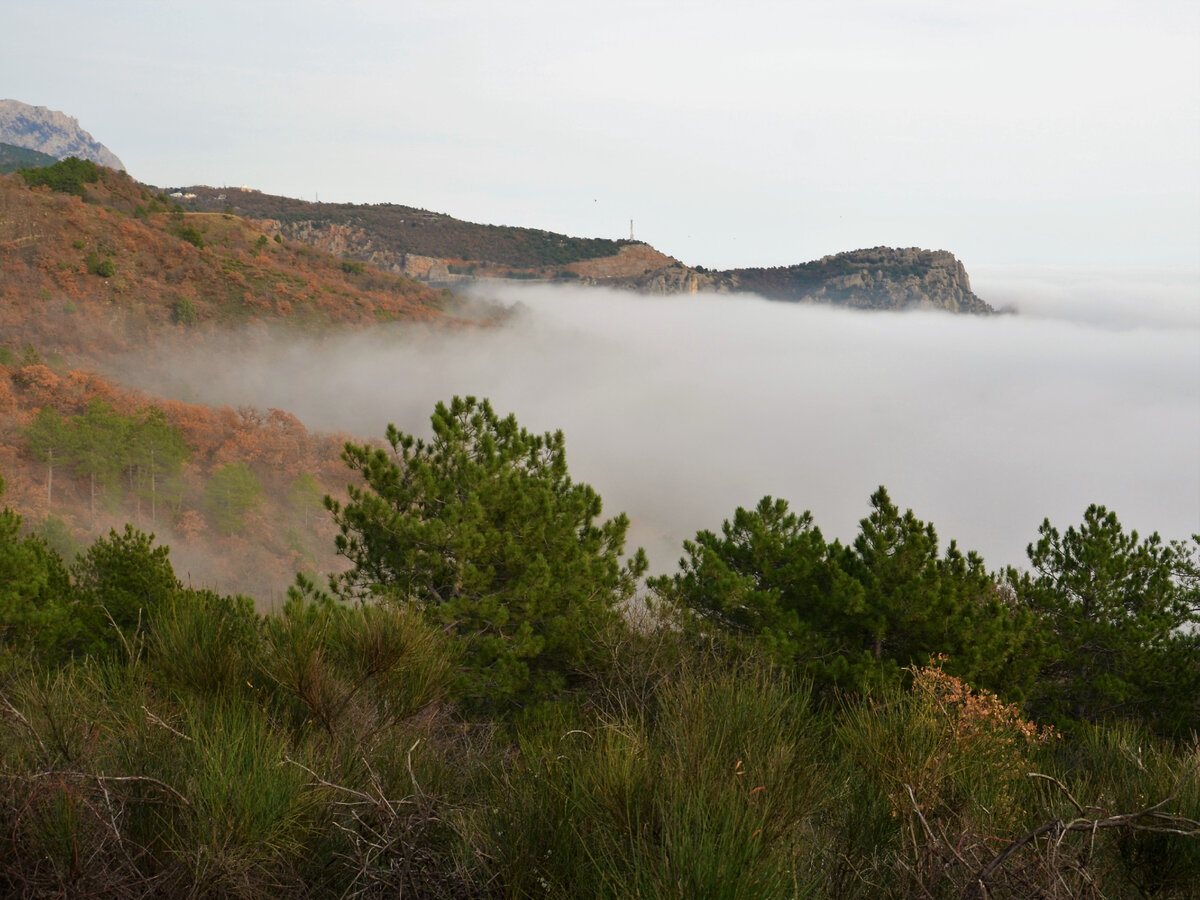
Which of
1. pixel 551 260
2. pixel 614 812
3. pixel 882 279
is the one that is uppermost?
pixel 882 279

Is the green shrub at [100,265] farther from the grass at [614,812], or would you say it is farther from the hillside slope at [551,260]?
the grass at [614,812]

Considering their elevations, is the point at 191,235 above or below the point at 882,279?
below

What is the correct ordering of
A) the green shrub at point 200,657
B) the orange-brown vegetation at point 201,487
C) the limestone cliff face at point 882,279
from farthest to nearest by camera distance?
1. the limestone cliff face at point 882,279
2. the orange-brown vegetation at point 201,487
3. the green shrub at point 200,657

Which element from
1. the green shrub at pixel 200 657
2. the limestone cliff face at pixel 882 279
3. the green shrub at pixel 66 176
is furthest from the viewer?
the limestone cliff face at pixel 882 279

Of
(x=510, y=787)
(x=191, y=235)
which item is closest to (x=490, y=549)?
(x=510, y=787)

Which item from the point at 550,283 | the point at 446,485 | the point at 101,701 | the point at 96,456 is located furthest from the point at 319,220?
the point at 101,701

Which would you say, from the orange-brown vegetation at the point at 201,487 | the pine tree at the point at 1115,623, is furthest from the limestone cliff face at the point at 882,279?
the pine tree at the point at 1115,623

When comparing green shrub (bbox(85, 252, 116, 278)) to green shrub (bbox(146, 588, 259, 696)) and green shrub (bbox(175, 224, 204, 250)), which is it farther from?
green shrub (bbox(146, 588, 259, 696))

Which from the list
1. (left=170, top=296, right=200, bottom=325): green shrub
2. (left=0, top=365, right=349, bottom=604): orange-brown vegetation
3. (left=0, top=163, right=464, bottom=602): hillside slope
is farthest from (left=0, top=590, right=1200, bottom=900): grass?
(left=170, top=296, right=200, bottom=325): green shrub

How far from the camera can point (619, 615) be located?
12.8m

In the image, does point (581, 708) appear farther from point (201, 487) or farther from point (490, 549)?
point (201, 487)

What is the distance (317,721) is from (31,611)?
10025 mm

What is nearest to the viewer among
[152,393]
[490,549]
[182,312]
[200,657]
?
[200,657]

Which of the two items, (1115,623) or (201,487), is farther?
(201,487)
